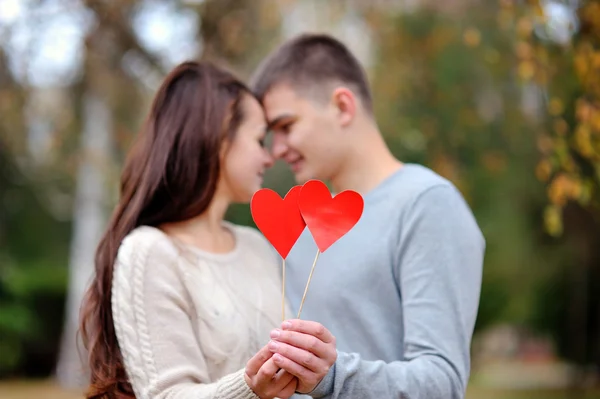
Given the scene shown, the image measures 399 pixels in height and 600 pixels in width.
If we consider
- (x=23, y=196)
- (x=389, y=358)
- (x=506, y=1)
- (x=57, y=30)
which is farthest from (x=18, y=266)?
(x=389, y=358)

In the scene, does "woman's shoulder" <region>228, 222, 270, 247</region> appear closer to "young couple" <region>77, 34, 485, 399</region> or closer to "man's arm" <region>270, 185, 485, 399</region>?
"young couple" <region>77, 34, 485, 399</region>

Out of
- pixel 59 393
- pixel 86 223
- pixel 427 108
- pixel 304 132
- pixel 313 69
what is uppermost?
pixel 313 69

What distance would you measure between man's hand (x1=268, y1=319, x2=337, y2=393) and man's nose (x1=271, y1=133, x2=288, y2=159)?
3.05 feet

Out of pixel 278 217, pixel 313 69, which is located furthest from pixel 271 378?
pixel 313 69

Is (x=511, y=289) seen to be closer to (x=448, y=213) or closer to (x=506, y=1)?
(x=506, y=1)

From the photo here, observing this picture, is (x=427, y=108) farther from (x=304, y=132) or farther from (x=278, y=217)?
(x=278, y=217)

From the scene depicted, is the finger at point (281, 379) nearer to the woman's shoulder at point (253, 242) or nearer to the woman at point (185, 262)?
the woman at point (185, 262)

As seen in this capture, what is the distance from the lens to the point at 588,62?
13.4 feet

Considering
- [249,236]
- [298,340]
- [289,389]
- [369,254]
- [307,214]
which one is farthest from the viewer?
[249,236]

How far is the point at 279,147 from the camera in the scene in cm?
263

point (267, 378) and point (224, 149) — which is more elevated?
point (224, 149)

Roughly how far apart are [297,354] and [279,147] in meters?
1.00

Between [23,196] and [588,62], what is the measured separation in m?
13.2

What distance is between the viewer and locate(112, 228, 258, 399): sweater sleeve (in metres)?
2.08
